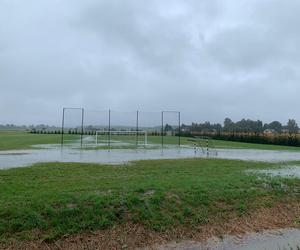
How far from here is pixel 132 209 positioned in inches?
226

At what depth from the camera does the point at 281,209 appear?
266 inches

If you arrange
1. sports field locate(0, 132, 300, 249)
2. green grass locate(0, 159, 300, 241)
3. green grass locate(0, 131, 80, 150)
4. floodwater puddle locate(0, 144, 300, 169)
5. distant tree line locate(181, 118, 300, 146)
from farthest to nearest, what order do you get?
1. distant tree line locate(181, 118, 300, 146)
2. green grass locate(0, 131, 80, 150)
3. floodwater puddle locate(0, 144, 300, 169)
4. green grass locate(0, 159, 300, 241)
5. sports field locate(0, 132, 300, 249)

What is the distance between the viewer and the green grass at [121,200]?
5.09 m

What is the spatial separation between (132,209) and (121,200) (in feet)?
1.15

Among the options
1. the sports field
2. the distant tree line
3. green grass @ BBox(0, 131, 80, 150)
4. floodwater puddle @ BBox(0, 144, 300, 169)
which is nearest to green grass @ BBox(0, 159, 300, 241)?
the sports field

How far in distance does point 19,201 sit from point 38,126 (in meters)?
72.3

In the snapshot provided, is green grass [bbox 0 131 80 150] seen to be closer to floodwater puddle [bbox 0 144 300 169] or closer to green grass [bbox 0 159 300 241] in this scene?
floodwater puddle [bbox 0 144 300 169]

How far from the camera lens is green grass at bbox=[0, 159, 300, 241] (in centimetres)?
509

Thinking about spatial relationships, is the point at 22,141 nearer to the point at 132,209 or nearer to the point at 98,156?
the point at 98,156

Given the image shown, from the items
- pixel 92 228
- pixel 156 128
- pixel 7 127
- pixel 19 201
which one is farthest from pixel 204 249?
pixel 7 127

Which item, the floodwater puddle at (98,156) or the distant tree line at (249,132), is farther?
the distant tree line at (249,132)

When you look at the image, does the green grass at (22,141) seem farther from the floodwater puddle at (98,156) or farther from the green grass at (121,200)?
the green grass at (121,200)

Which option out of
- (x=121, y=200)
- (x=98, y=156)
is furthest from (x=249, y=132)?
(x=121, y=200)

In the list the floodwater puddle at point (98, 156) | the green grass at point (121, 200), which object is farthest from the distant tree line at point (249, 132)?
the green grass at point (121, 200)
